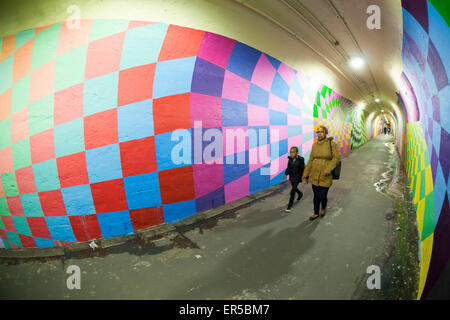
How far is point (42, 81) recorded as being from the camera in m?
2.87

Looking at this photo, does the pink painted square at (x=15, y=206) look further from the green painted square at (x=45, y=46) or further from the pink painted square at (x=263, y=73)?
the pink painted square at (x=263, y=73)

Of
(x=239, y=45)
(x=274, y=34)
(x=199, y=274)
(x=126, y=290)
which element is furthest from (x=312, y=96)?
(x=126, y=290)

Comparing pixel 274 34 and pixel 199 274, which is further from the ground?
pixel 274 34

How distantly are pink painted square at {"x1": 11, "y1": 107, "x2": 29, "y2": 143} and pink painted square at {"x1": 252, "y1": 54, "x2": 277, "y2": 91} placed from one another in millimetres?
4754

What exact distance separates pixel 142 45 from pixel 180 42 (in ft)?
2.20

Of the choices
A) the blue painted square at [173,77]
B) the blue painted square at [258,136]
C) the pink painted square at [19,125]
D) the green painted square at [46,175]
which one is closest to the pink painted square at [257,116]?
the blue painted square at [258,136]

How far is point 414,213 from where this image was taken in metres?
3.21

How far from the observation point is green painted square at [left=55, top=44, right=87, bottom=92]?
281cm

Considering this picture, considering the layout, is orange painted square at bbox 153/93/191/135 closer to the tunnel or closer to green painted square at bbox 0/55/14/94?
the tunnel

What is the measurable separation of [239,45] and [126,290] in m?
4.78

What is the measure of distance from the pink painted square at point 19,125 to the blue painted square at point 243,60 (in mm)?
3986

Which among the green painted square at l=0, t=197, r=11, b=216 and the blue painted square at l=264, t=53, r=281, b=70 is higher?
the blue painted square at l=264, t=53, r=281, b=70

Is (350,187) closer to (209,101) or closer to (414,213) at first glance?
(414,213)

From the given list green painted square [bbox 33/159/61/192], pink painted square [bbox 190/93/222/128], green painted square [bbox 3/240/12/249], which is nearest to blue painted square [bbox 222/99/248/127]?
pink painted square [bbox 190/93/222/128]
